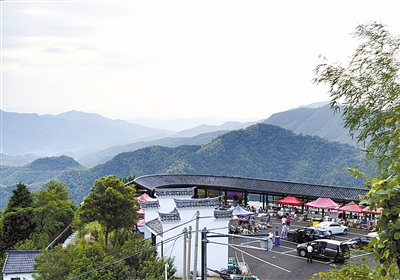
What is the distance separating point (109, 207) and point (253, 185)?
11449 mm

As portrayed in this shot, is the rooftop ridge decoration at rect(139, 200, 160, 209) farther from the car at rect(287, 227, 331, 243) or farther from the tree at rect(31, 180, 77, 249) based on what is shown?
the tree at rect(31, 180, 77, 249)

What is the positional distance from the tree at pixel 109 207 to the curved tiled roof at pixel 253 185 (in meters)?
5.46

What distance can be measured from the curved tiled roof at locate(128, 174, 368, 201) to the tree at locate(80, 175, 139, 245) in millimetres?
5457

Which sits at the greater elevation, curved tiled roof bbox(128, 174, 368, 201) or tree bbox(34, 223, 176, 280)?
curved tiled roof bbox(128, 174, 368, 201)

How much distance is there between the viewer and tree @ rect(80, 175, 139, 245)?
18609 mm

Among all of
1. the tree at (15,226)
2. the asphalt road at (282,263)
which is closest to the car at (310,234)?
the asphalt road at (282,263)

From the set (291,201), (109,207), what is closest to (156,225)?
(109,207)

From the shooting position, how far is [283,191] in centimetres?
2603

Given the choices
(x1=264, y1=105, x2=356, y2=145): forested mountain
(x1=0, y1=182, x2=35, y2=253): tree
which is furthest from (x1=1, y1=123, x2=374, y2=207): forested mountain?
(x1=264, y1=105, x2=356, y2=145): forested mountain

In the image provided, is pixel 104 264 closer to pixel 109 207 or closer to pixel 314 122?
pixel 109 207

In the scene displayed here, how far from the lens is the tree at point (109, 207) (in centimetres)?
1861

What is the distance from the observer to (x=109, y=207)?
18609 millimetres

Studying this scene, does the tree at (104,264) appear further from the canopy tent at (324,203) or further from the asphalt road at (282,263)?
the canopy tent at (324,203)

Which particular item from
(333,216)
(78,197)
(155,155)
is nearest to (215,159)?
(155,155)
